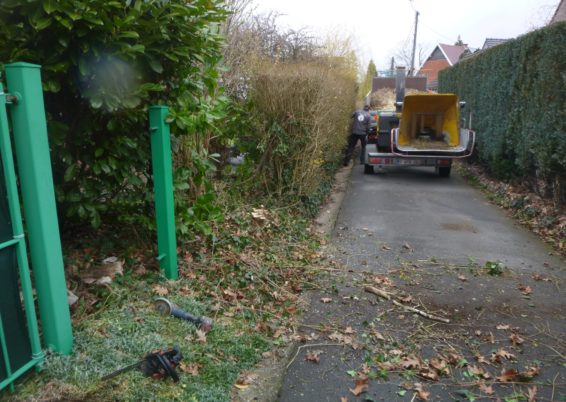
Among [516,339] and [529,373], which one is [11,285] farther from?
[516,339]

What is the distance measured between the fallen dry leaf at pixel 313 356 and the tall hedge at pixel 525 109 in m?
5.30

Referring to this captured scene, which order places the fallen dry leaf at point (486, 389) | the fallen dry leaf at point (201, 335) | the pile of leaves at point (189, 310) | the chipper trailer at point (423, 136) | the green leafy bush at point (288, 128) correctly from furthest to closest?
the chipper trailer at point (423, 136) < the green leafy bush at point (288, 128) < the fallen dry leaf at point (201, 335) < the fallen dry leaf at point (486, 389) < the pile of leaves at point (189, 310)

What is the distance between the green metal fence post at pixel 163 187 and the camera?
144 inches

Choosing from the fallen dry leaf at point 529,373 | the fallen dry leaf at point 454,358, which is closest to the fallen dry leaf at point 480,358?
Result: the fallen dry leaf at point 454,358

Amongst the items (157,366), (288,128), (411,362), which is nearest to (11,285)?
(157,366)

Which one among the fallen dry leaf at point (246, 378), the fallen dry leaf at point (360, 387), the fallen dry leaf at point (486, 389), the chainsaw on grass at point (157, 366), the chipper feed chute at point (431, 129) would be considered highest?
the chipper feed chute at point (431, 129)

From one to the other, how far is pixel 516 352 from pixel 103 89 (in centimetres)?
371

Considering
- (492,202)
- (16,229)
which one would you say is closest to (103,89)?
(16,229)

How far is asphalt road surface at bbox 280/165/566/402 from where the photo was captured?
3.14 m

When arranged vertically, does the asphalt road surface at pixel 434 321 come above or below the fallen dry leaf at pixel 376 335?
below

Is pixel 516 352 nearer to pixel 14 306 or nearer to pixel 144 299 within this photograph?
pixel 144 299

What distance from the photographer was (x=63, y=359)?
2582 mm

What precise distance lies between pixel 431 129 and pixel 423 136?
0.35 metres

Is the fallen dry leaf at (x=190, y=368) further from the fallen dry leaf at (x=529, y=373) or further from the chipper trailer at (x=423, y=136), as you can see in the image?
the chipper trailer at (x=423, y=136)
